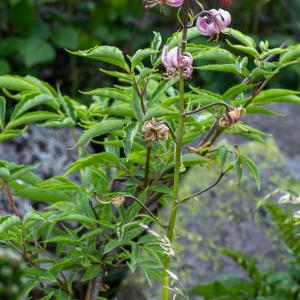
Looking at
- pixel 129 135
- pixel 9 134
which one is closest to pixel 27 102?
pixel 9 134

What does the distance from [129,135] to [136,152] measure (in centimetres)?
36

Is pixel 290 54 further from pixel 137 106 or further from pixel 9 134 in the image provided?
pixel 9 134

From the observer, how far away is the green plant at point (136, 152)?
72.1 inches

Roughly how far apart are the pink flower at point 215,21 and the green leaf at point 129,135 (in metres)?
0.28

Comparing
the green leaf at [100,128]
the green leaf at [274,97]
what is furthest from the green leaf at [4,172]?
the green leaf at [274,97]

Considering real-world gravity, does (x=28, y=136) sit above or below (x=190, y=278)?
above

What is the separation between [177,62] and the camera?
1.72m

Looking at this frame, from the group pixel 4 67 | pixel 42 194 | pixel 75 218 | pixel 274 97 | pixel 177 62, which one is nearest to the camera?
pixel 177 62

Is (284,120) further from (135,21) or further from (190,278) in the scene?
(135,21)

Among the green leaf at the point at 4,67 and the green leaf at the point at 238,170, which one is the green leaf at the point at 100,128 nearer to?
the green leaf at the point at 238,170

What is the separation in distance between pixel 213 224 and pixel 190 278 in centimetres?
30

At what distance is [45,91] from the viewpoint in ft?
7.66

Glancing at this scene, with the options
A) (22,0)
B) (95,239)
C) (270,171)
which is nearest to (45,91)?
(95,239)

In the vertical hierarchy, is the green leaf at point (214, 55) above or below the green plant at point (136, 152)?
above
